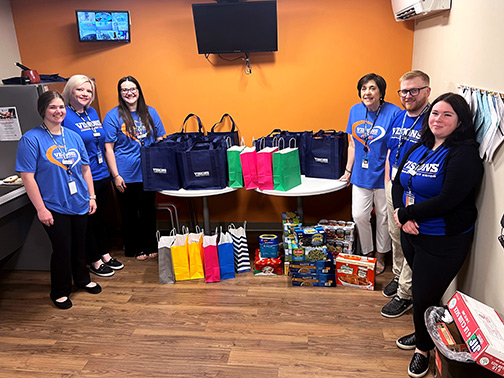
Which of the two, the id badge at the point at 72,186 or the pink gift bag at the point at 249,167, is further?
the pink gift bag at the point at 249,167

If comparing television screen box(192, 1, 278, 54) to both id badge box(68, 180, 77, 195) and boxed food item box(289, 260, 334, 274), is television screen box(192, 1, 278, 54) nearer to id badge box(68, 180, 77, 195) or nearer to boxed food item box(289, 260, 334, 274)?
id badge box(68, 180, 77, 195)

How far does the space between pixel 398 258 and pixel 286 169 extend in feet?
3.39

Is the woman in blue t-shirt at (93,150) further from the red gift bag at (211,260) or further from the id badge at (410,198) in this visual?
the id badge at (410,198)

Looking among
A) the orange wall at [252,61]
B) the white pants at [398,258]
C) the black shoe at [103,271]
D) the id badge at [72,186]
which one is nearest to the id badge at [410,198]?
the white pants at [398,258]

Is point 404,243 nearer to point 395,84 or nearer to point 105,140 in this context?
point 395,84

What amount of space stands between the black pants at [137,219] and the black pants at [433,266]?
2.31 meters

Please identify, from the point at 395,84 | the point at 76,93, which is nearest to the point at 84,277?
the point at 76,93

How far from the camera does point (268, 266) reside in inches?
135

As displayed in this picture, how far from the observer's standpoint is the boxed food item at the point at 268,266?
3.42 meters

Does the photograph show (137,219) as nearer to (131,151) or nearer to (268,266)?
(131,151)

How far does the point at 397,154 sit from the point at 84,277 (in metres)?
2.47

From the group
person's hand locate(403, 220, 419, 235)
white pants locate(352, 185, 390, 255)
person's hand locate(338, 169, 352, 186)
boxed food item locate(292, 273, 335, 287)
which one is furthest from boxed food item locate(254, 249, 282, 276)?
person's hand locate(403, 220, 419, 235)

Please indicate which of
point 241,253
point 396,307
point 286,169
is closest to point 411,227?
point 396,307

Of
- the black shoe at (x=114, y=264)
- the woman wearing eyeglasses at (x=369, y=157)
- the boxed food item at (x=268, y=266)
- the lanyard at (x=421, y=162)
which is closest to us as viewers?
the lanyard at (x=421, y=162)
